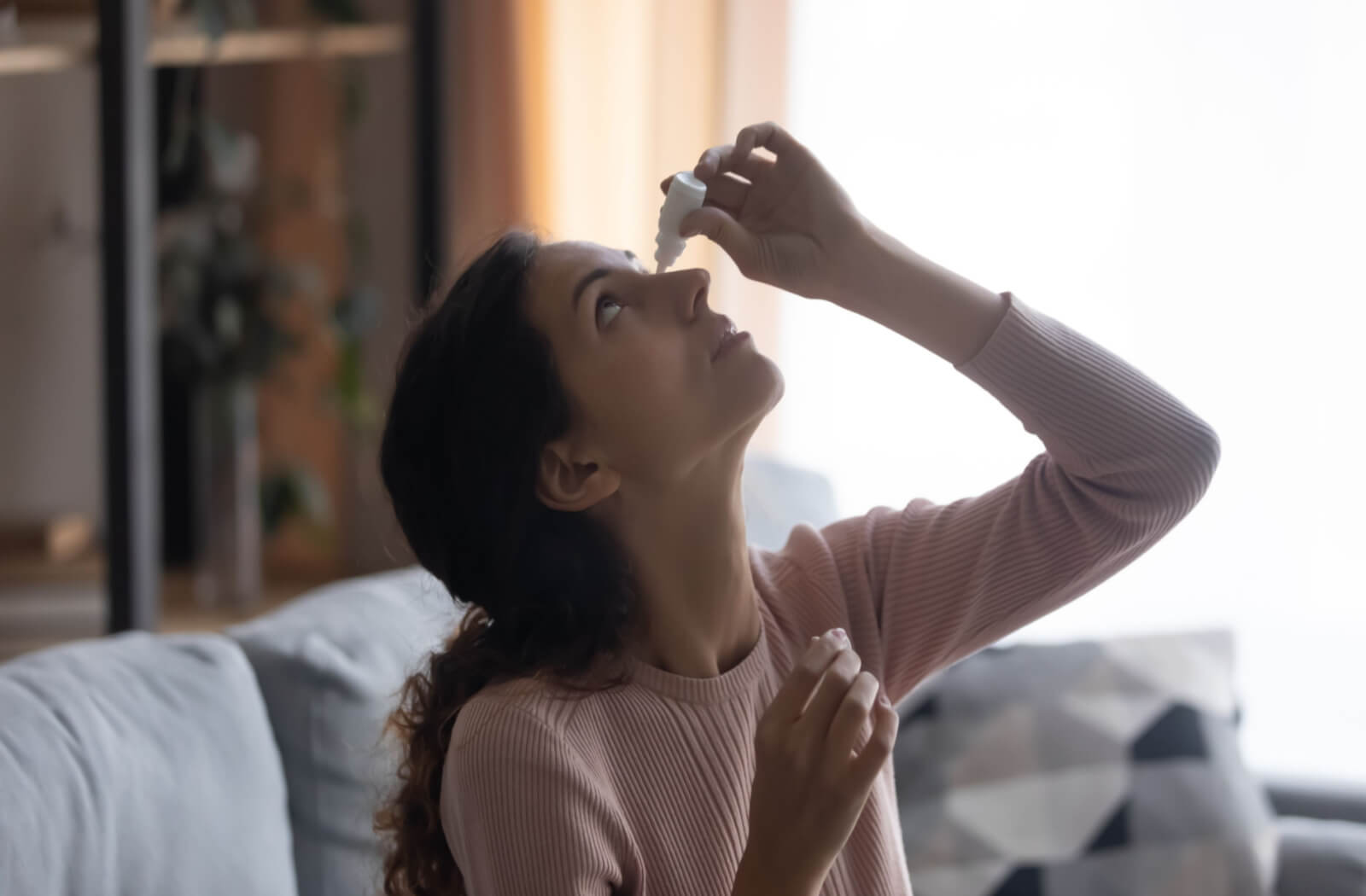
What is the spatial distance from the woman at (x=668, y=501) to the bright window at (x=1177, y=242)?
118 cm

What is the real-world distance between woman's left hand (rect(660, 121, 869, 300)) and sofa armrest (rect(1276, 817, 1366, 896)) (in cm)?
115

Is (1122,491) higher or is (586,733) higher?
(1122,491)

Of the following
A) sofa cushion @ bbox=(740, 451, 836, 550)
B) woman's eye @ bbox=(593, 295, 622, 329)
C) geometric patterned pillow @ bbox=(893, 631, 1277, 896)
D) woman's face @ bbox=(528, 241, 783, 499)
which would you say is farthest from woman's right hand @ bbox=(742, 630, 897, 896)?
sofa cushion @ bbox=(740, 451, 836, 550)

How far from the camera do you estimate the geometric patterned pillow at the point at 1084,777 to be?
167 centimetres

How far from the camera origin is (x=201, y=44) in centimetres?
278

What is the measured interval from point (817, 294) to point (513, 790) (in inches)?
19.7

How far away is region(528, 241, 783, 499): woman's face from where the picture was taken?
3.33ft

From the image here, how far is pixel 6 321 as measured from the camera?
7.13 ft

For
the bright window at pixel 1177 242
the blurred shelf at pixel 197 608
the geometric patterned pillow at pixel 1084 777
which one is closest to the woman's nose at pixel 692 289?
the geometric patterned pillow at pixel 1084 777

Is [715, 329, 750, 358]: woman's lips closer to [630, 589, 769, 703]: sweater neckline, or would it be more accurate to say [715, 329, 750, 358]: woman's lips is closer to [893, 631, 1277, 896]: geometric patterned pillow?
[630, 589, 769, 703]: sweater neckline

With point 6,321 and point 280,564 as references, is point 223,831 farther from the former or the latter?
point 280,564

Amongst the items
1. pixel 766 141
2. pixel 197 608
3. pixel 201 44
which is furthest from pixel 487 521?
pixel 197 608

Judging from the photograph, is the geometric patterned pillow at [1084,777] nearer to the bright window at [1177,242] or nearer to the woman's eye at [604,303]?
the bright window at [1177,242]

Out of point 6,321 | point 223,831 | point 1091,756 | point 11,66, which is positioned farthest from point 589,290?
point 6,321
